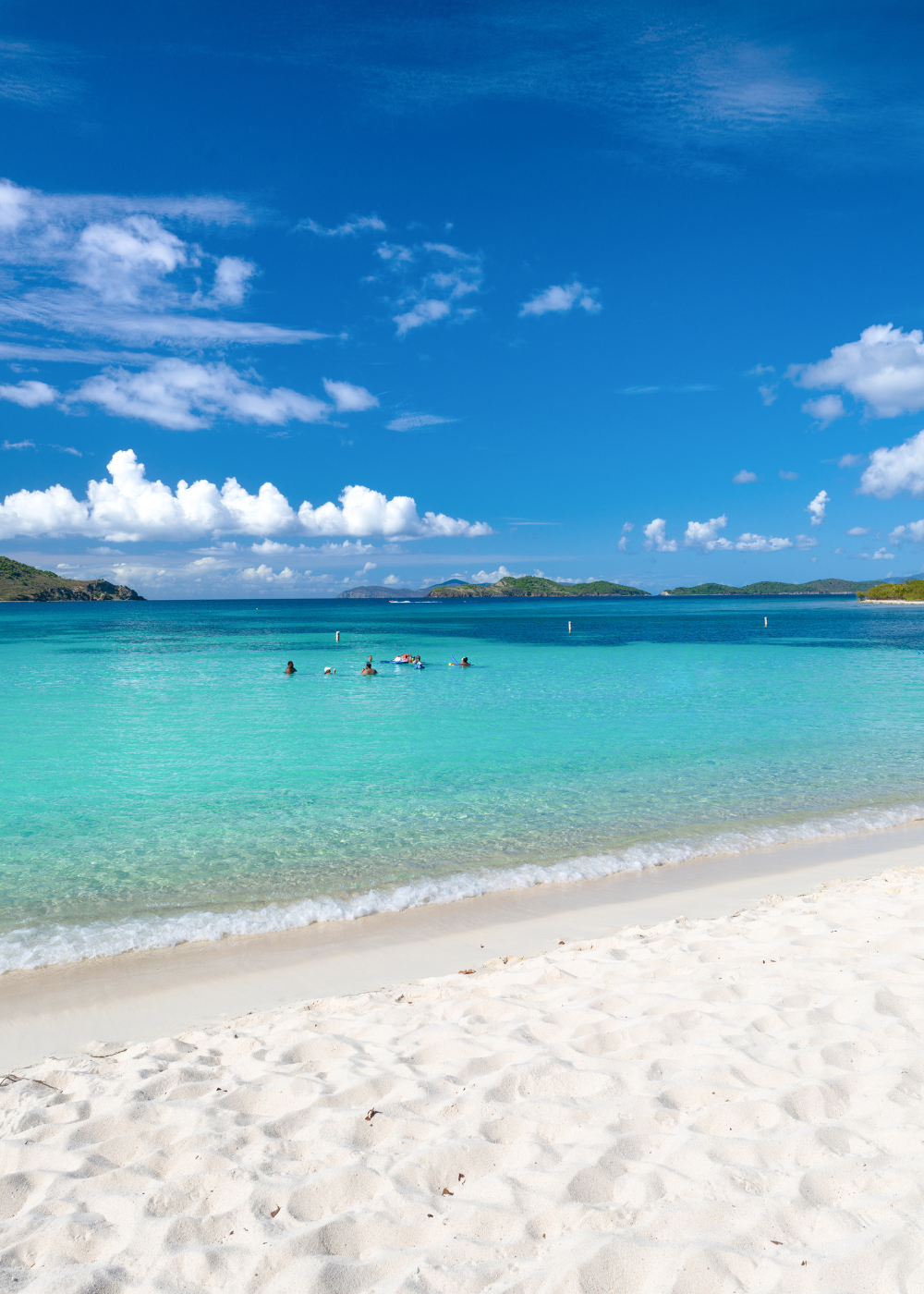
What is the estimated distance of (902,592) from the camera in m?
165

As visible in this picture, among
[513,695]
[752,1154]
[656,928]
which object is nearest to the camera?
[752,1154]

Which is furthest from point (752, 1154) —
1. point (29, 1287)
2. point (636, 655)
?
point (636, 655)

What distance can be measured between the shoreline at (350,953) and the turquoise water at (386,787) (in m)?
0.43

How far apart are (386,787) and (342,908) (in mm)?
6742

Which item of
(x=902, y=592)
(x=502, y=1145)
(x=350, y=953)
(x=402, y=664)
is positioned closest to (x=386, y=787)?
(x=350, y=953)

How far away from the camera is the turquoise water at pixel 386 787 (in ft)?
33.3

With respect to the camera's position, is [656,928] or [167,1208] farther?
[656,928]

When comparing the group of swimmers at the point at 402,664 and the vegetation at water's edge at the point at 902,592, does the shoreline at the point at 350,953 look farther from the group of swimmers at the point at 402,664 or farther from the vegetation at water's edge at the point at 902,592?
the vegetation at water's edge at the point at 902,592

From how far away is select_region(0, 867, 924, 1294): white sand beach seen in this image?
353cm

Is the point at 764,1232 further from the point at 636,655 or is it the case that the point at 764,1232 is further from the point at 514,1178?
the point at 636,655

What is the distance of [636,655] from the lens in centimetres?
5491

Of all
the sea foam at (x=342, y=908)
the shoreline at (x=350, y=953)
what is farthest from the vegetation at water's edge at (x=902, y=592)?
the shoreline at (x=350, y=953)

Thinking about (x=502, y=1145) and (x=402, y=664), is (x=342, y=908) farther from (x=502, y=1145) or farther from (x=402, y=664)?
(x=402, y=664)

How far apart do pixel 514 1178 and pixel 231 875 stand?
25.3 ft
